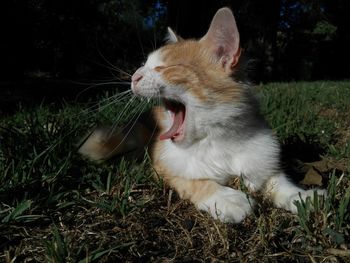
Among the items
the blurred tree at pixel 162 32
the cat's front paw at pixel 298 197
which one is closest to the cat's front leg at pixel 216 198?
the cat's front paw at pixel 298 197

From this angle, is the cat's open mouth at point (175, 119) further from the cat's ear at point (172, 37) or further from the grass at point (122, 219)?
the cat's ear at point (172, 37)

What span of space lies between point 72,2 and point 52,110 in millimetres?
4968

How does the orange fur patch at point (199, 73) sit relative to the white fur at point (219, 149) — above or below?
above

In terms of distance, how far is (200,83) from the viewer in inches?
71.0

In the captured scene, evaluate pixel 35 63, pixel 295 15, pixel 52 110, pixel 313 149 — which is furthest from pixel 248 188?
pixel 295 15

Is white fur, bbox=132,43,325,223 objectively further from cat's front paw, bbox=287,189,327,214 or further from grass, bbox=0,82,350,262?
grass, bbox=0,82,350,262

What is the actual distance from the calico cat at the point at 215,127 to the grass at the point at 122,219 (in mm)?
127

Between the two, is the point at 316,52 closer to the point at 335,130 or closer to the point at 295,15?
the point at 295,15

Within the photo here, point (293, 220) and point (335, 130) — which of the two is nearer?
point (293, 220)

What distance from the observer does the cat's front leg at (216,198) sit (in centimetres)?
146

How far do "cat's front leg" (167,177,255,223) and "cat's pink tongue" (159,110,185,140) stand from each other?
22cm

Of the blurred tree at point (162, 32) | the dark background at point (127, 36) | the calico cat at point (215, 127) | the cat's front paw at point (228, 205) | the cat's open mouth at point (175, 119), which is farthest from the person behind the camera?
the blurred tree at point (162, 32)

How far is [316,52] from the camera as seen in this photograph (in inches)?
695

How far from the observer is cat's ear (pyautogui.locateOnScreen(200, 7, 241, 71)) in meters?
1.78
